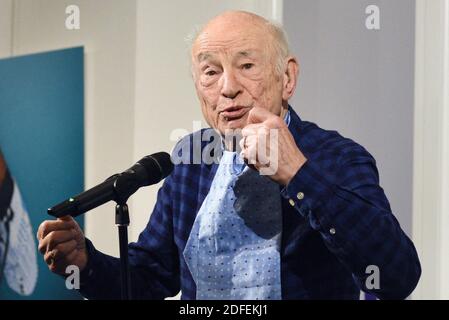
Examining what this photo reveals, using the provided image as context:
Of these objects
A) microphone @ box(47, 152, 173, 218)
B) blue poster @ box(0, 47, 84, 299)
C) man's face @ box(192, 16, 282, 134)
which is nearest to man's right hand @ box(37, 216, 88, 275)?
microphone @ box(47, 152, 173, 218)

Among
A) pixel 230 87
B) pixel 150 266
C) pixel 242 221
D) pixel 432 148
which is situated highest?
pixel 230 87

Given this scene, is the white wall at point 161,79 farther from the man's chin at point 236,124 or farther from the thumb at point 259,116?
the thumb at point 259,116

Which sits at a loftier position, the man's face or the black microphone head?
the man's face

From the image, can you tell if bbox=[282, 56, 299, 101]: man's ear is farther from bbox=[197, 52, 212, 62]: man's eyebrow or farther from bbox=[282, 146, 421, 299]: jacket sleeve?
bbox=[282, 146, 421, 299]: jacket sleeve

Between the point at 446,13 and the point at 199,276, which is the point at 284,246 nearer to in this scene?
the point at 199,276

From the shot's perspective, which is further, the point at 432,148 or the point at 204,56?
the point at 432,148

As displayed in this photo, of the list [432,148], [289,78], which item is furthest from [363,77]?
[289,78]

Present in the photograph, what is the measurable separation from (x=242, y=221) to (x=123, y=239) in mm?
289

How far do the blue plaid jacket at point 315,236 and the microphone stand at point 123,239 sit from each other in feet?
0.78

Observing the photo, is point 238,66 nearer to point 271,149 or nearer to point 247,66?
point 247,66

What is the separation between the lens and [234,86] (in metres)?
1.46

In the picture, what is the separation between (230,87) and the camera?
1462mm

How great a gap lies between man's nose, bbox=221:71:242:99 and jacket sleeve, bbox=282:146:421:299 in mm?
246

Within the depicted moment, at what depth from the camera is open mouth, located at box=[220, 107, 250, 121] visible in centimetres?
146
